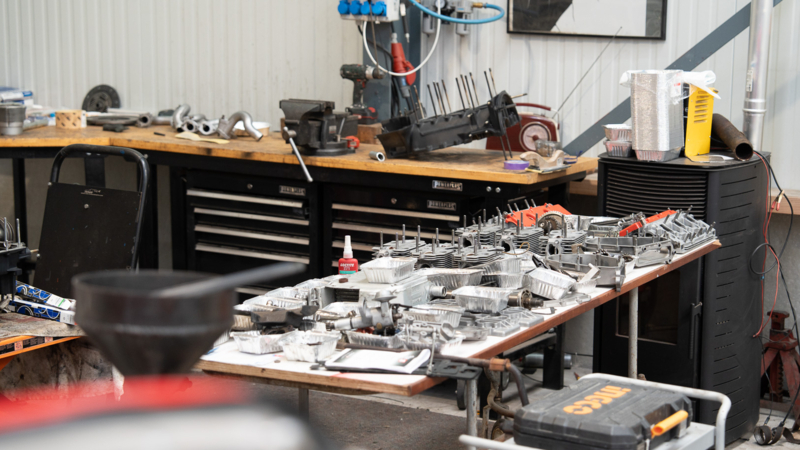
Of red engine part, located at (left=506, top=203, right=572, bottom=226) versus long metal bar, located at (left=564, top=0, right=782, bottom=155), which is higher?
long metal bar, located at (left=564, top=0, right=782, bottom=155)

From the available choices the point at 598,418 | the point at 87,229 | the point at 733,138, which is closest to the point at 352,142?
the point at 87,229

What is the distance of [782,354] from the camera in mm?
3453

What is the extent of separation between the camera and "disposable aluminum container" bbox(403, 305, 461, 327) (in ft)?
6.53

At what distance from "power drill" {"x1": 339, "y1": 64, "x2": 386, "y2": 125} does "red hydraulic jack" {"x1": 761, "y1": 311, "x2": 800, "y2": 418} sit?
201 centimetres

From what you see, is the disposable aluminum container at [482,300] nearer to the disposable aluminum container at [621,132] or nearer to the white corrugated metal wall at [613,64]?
the disposable aluminum container at [621,132]

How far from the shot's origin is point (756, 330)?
3.23m

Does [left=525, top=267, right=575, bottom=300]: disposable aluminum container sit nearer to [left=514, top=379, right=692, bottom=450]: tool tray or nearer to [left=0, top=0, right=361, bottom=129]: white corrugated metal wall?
[left=514, top=379, right=692, bottom=450]: tool tray

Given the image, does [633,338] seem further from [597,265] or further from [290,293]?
[290,293]

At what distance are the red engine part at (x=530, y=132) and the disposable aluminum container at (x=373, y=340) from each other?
2.22 metres

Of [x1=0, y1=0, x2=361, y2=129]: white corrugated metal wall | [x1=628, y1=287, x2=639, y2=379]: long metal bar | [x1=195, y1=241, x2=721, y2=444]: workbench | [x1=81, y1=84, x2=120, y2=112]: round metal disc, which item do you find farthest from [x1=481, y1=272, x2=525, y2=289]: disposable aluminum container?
[x1=81, y1=84, x2=120, y2=112]: round metal disc

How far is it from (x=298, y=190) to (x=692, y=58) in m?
1.84

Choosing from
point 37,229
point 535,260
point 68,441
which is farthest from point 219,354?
point 37,229

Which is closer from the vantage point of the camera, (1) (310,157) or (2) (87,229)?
(2) (87,229)

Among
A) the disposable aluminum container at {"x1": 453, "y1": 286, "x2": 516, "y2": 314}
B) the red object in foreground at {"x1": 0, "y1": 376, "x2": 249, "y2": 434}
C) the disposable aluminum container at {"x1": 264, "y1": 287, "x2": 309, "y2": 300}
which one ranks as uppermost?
the red object in foreground at {"x1": 0, "y1": 376, "x2": 249, "y2": 434}
